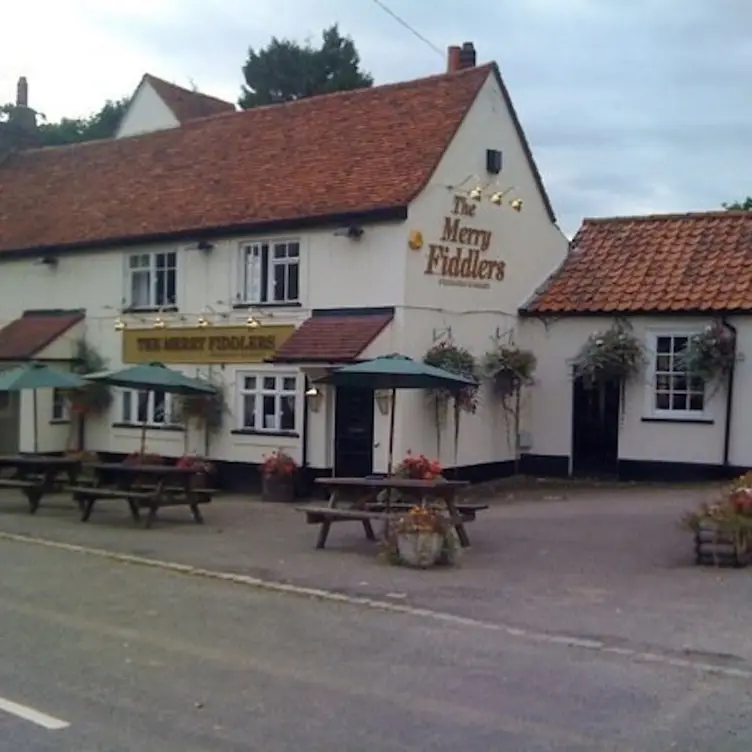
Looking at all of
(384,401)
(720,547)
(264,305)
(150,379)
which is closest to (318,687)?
(720,547)

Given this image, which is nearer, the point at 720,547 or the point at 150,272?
the point at 720,547

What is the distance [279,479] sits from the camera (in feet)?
67.2

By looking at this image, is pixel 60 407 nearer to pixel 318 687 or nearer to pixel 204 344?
pixel 204 344

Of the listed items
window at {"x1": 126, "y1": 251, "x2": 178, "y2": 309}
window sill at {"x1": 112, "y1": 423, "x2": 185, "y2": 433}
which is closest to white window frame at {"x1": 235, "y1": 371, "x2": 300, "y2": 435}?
A: window sill at {"x1": 112, "y1": 423, "x2": 185, "y2": 433}

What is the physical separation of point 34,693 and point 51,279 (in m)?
19.6

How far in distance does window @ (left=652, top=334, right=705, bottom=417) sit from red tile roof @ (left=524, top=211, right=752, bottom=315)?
77cm

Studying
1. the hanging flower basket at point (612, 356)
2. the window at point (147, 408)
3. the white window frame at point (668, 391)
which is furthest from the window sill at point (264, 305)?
the white window frame at point (668, 391)

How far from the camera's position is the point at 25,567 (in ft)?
42.6

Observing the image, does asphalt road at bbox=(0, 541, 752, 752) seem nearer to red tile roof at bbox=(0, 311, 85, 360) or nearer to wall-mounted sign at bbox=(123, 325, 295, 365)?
wall-mounted sign at bbox=(123, 325, 295, 365)

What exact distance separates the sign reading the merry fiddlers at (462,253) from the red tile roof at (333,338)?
4.99ft

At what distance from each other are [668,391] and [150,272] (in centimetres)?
1055

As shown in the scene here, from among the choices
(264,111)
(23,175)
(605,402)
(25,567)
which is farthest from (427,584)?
(23,175)

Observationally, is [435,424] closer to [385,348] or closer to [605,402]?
[385,348]

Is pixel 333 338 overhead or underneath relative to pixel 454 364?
overhead
